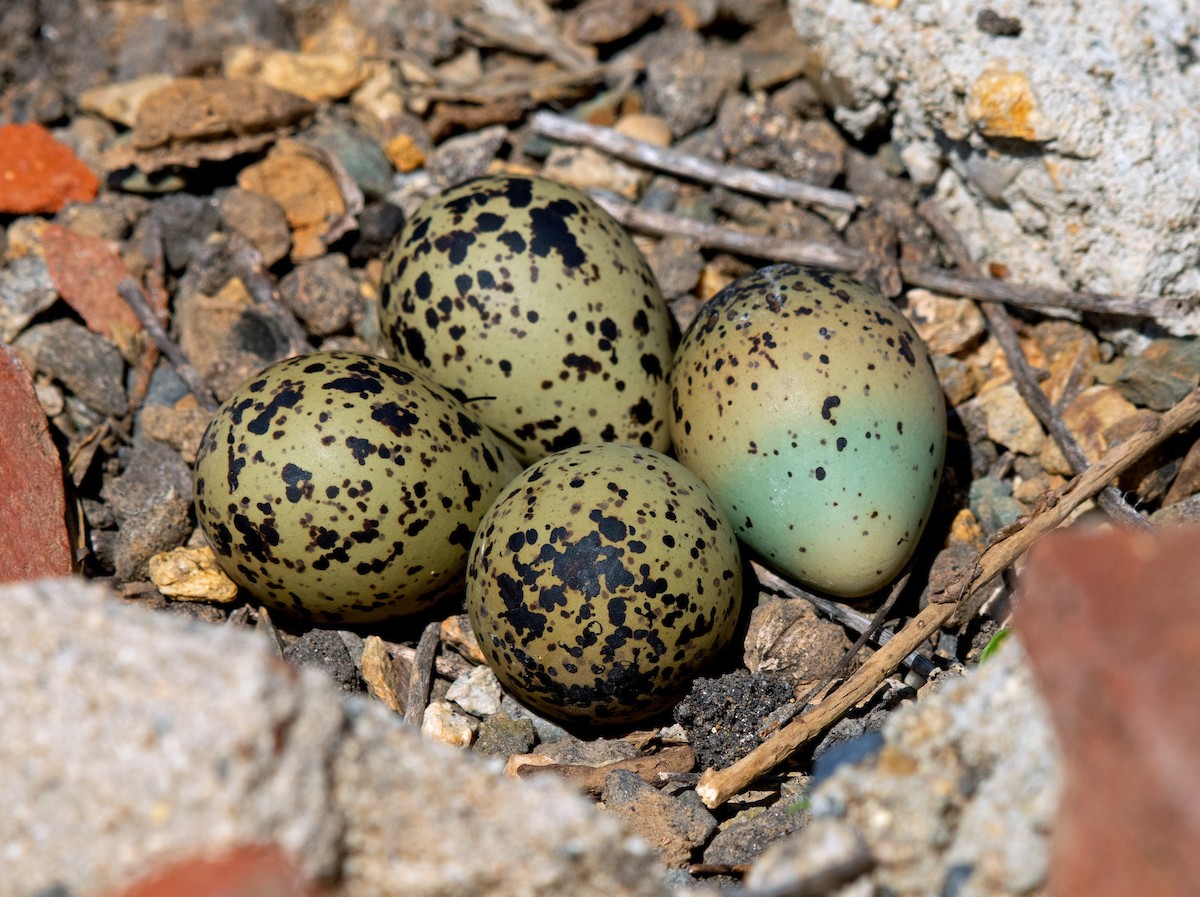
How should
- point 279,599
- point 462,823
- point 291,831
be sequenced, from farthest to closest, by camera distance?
1. point 279,599
2. point 462,823
3. point 291,831

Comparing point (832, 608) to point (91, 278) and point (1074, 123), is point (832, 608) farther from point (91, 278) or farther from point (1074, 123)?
point (91, 278)

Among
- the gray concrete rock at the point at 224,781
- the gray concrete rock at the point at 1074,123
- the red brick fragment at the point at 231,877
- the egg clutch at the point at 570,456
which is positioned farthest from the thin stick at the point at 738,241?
the red brick fragment at the point at 231,877

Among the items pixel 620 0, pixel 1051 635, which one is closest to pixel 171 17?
pixel 620 0

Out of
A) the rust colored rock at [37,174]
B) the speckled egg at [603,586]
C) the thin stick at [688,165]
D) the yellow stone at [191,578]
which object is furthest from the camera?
the rust colored rock at [37,174]

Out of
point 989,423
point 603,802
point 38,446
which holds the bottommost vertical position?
point 603,802

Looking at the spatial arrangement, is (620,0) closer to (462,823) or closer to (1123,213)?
(1123,213)

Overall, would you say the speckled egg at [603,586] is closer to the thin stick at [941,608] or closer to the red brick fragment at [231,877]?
the thin stick at [941,608]

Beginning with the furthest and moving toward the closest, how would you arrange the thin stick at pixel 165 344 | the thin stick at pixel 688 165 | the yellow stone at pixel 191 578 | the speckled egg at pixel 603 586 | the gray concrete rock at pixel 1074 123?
the thin stick at pixel 688 165, the thin stick at pixel 165 344, the gray concrete rock at pixel 1074 123, the yellow stone at pixel 191 578, the speckled egg at pixel 603 586
